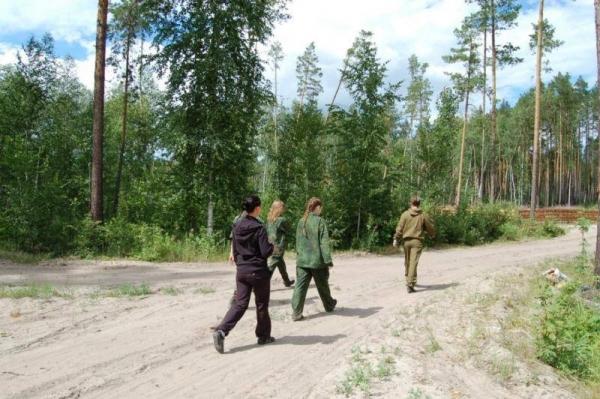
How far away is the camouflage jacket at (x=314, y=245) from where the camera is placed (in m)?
7.88

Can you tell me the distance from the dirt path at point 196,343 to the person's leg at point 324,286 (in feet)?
0.52

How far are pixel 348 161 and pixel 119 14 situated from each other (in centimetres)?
1513

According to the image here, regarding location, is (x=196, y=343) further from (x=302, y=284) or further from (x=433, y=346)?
(x=433, y=346)

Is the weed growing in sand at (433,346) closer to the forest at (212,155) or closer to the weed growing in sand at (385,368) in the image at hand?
the weed growing in sand at (385,368)

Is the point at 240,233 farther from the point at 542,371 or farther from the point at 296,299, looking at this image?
the point at 542,371

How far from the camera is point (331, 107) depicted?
1817 cm

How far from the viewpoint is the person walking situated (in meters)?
10.2

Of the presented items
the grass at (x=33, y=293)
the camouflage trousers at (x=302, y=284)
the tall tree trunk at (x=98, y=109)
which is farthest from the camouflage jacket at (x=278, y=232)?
the tall tree trunk at (x=98, y=109)

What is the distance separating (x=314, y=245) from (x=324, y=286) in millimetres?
794

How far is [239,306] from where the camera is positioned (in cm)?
633

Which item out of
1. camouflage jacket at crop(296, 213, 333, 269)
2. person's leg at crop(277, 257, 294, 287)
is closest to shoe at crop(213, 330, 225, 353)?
camouflage jacket at crop(296, 213, 333, 269)

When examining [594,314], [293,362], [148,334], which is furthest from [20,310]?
[594,314]

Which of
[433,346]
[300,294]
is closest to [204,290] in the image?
[300,294]

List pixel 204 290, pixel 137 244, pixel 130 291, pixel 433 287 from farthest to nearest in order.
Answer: pixel 137 244 < pixel 433 287 < pixel 204 290 < pixel 130 291
